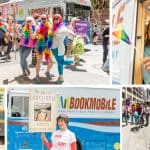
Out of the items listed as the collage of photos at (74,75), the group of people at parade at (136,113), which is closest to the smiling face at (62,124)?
the collage of photos at (74,75)

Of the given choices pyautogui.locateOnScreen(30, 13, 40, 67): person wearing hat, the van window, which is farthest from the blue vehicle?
pyautogui.locateOnScreen(30, 13, 40, 67): person wearing hat

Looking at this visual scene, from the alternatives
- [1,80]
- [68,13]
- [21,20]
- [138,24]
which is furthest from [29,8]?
[138,24]

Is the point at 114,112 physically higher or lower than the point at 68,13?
lower

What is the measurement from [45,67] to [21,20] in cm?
21

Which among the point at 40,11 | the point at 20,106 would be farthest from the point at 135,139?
the point at 40,11

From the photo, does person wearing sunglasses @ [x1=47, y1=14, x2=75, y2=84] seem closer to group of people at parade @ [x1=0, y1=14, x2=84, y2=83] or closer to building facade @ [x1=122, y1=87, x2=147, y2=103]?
group of people at parade @ [x1=0, y1=14, x2=84, y2=83]

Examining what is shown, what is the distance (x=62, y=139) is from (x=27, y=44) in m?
0.41

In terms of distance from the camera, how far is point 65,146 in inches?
66.0

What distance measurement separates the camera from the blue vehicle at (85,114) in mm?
1626

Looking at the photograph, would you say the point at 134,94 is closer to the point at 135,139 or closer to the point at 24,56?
the point at 135,139

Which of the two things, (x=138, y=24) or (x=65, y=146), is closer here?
(x=138, y=24)

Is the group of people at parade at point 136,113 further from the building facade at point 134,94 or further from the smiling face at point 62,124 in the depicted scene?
the smiling face at point 62,124

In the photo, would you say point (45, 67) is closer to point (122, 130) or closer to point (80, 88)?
point (80, 88)

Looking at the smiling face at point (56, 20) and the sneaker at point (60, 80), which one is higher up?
the smiling face at point (56, 20)
